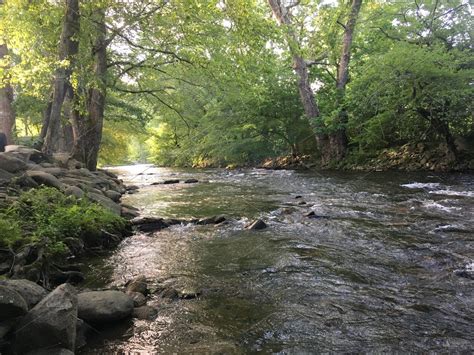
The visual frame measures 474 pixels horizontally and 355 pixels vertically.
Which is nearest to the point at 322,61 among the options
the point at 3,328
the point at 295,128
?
the point at 295,128

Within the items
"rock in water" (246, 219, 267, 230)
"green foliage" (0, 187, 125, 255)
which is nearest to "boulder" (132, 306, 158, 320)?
"green foliage" (0, 187, 125, 255)

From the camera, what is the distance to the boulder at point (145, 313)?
367 cm

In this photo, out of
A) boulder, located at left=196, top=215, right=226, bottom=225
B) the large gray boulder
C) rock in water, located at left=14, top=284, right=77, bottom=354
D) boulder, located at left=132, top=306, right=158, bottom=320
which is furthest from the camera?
boulder, located at left=196, top=215, right=226, bottom=225

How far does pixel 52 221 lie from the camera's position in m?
5.52

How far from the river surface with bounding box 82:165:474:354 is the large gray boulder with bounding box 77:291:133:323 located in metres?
0.13

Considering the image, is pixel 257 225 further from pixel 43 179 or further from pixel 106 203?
pixel 43 179

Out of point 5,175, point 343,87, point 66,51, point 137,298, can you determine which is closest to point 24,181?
point 5,175

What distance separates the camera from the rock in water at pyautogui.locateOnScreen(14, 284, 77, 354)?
9.32ft

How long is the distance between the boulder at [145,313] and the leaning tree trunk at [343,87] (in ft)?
57.0

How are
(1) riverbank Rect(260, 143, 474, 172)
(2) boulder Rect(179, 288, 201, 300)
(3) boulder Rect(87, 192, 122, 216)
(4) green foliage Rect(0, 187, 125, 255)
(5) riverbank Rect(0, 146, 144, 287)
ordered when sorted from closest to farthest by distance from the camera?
1. (2) boulder Rect(179, 288, 201, 300)
2. (5) riverbank Rect(0, 146, 144, 287)
3. (4) green foliage Rect(0, 187, 125, 255)
4. (3) boulder Rect(87, 192, 122, 216)
5. (1) riverbank Rect(260, 143, 474, 172)

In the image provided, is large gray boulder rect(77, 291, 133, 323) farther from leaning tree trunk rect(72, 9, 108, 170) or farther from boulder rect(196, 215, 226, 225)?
leaning tree trunk rect(72, 9, 108, 170)

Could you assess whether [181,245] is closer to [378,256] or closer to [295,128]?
[378,256]

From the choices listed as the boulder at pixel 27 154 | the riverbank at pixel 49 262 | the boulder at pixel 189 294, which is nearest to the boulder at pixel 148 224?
the riverbank at pixel 49 262

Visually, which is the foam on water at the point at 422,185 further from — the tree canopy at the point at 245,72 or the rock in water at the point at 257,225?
the rock in water at the point at 257,225
